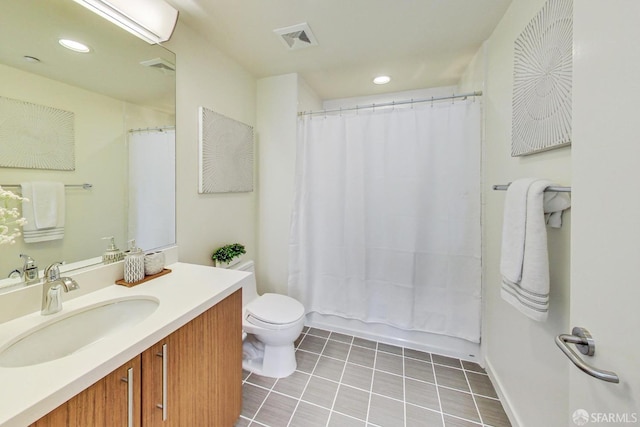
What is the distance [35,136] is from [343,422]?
1947 millimetres

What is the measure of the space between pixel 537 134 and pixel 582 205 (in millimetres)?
744

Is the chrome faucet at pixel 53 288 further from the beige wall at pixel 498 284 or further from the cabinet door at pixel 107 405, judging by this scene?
the beige wall at pixel 498 284

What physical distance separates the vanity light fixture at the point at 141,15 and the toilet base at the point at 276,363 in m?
1.99

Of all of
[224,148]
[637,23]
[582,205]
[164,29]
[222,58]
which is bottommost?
[582,205]

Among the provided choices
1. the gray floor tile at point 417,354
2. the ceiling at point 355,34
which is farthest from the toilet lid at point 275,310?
the ceiling at point 355,34

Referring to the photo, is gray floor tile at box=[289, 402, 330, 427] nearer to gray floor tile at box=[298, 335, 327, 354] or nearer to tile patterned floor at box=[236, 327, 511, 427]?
tile patterned floor at box=[236, 327, 511, 427]

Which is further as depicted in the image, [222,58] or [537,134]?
[222,58]

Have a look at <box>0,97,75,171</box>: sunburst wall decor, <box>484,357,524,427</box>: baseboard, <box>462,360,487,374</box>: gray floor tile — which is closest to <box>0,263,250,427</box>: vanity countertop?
<box>0,97,75,171</box>: sunburst wall decor

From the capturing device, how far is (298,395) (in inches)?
61.0

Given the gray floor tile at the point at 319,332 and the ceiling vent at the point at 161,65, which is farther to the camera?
the gray floor tile at the point at 319,332

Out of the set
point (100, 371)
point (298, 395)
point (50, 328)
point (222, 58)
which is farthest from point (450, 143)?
point (50, 328)

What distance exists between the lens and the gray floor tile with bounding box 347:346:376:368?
6.10ft

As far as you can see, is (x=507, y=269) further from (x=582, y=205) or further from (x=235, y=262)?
(x=235, y=262)

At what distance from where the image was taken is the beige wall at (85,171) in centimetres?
93
